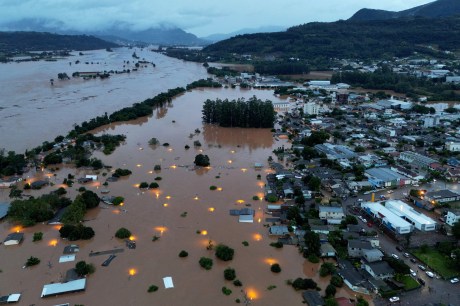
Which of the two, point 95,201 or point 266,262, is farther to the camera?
point 95,201

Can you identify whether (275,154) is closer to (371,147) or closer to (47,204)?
(371,147)

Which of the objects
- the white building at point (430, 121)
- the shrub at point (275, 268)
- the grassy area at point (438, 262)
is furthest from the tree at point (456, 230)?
the white building at point (430, 121)

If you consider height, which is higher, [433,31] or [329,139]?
[433,31]

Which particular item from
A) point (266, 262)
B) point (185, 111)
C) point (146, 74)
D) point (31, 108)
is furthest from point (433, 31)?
point (266, 262)

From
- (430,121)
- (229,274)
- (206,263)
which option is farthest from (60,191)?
(430,121)

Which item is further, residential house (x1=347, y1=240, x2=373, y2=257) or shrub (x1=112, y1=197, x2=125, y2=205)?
shrub (x1=112, y1=197, x2=125, y2=205)

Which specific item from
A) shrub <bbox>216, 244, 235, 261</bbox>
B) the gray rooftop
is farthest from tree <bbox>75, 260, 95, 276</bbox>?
the gray rooftop

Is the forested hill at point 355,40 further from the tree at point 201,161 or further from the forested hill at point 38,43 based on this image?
the tree at point 201,161

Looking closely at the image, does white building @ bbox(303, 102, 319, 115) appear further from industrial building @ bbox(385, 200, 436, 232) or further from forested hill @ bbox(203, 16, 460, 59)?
forested hill @ bbox(203, 16, 460, 59)
